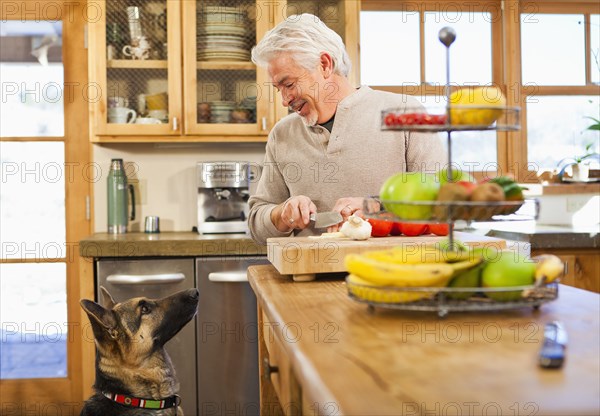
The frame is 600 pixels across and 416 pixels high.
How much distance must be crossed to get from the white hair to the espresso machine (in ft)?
4.32

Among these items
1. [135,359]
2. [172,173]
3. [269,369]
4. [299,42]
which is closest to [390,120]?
[269,369]

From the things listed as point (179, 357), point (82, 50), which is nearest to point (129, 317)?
point (179, 357)

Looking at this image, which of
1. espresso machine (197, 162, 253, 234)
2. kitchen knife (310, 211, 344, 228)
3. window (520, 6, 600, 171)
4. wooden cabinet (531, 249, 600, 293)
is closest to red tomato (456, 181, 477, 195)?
kitchen knife (310, 211, 344, 228)

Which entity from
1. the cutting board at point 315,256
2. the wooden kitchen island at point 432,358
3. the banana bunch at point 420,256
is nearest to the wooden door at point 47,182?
the cutting board at point 315,256

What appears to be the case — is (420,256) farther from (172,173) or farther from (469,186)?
(172,173)

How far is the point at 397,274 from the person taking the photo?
1.03 m

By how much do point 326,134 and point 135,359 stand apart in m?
0.88

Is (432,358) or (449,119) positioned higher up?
(449,119)

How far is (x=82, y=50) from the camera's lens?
369 centimetres

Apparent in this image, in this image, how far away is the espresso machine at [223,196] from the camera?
11.4 feet

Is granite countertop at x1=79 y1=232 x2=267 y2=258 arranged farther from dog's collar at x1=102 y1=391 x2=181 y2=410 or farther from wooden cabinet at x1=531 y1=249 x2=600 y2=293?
wooden cabinet at x1=531 y1=249 x2=600 y2=293

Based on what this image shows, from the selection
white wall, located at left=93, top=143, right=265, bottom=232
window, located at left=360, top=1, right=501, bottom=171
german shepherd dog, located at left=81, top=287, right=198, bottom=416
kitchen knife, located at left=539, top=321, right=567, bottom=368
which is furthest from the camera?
window, located at left=360, top=1, right=501, bottom=171

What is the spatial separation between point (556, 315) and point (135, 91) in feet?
9.09

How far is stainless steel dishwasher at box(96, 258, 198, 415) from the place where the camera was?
309 cm
